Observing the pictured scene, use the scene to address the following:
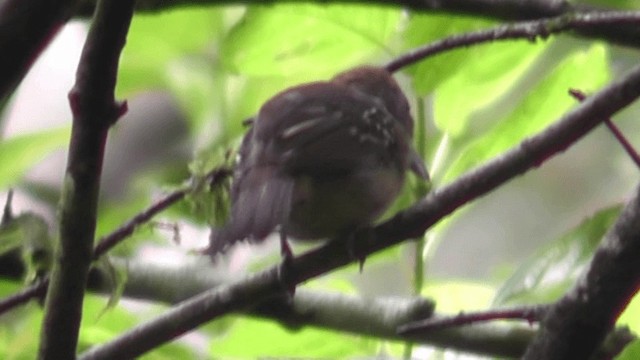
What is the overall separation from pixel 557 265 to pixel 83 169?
0.53 meters

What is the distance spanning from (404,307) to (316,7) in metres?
0.37

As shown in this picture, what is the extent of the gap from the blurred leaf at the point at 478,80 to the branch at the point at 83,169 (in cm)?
57

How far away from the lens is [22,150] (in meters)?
1.24

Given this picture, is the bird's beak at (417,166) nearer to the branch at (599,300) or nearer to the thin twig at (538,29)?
the thin twig at (538,29)

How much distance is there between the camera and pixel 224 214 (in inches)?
40.8

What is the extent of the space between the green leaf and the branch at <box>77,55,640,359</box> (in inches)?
19.3

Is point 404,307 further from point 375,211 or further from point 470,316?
point 375,211

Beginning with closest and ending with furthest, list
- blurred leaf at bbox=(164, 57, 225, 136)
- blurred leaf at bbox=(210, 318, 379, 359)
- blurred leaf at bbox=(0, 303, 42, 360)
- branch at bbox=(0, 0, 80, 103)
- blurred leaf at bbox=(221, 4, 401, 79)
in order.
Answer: branch at bbox=(0, 0, 80, 103), blurred leaf at bbox=(0, 303, 42, 360), blurred leaf at bbox=(210, 318, 379, 359), blurred leaf at bbox=(221, 4, 401, 79), blurred leaf at bbox=(164, 57, 225, 136)

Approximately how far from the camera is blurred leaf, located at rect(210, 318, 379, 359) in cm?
A: 107

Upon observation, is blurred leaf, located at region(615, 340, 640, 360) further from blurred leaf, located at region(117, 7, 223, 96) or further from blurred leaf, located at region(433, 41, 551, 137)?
blurred leaf, located at region(117, 7, 223, 96)

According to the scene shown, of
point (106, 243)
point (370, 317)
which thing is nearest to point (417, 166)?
point (370, 317)

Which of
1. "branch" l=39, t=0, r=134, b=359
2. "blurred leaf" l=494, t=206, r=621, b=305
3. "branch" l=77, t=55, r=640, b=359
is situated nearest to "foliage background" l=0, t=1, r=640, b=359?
"blurred leaf" l=494, t=206, r=621, b=305

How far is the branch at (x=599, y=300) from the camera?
2.11ft

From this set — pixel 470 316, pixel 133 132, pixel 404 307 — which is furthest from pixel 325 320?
pixel 133 132
